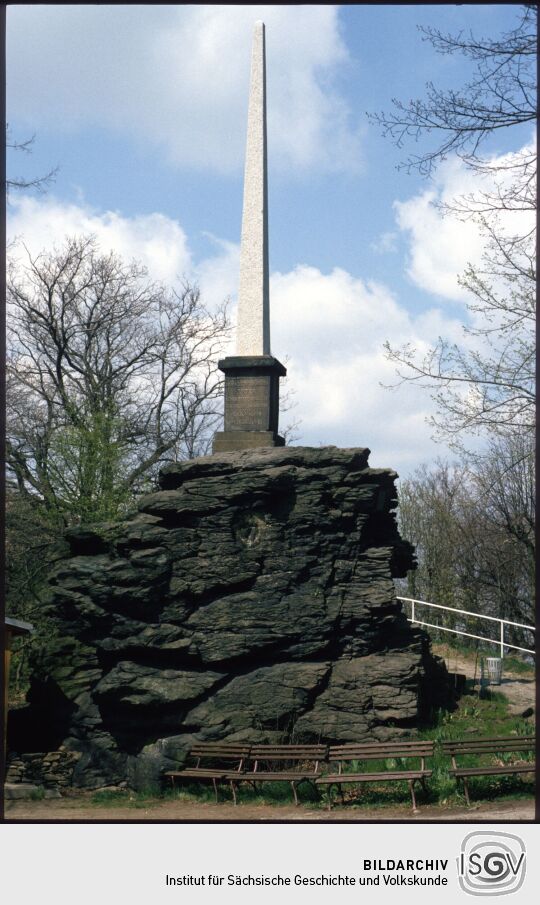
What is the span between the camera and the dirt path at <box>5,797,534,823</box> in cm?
884

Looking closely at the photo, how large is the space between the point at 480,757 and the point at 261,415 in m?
5.84

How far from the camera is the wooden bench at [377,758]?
369 inches

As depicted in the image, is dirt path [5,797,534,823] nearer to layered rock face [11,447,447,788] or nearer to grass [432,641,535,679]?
layered rock face [11,447,447,788]

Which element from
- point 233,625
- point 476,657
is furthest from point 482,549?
point 233,625

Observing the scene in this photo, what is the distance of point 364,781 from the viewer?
1002 centimetres

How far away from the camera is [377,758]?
10414mm

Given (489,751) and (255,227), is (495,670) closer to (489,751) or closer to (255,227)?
(489,751)

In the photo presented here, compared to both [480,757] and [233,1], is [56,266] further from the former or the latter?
[233,1]

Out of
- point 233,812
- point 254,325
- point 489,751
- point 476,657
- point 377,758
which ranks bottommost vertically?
point 233,812

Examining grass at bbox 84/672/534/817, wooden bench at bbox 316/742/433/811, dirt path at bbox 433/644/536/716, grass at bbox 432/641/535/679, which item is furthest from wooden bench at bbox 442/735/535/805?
grass at bbox 432/641/535/679

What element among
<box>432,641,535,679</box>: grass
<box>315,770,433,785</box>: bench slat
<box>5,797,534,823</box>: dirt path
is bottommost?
<box>5,797,534,823</box>: dirt path

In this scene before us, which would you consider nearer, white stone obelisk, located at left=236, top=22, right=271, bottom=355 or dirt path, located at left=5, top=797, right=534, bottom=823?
dirt path, located at left=5, top=797, right=534, bottom=823

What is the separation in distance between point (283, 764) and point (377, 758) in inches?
55.5
